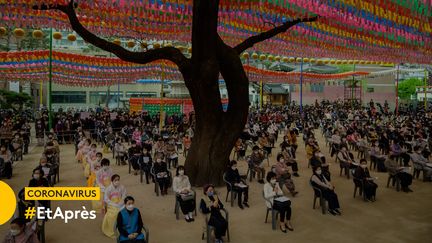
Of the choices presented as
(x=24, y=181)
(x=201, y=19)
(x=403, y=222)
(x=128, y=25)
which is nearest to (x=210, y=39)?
(x=201, y=19)

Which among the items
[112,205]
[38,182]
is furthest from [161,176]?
[38,182]

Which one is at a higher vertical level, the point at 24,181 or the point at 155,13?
the point at 155,13

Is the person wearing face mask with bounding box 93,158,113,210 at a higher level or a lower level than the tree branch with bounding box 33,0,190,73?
lower

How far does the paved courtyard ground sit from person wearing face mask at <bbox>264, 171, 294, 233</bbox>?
20 centimetres

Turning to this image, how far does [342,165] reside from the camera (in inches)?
456

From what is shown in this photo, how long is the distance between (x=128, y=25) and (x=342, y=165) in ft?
25.4

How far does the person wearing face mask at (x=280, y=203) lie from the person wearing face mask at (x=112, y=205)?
108 inches

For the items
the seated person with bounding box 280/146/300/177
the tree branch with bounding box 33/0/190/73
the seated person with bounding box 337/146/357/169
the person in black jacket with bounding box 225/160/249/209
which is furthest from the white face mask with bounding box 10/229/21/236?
the seated person with bounding box 337/146/357/169

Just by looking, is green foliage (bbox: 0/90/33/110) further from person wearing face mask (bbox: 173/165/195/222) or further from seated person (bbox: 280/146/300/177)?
person wearing face mask (bbox: 173/165/195/222)

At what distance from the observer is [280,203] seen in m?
7.15

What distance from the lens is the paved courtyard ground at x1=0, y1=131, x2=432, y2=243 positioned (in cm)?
671

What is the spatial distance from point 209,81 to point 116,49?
2.37 m

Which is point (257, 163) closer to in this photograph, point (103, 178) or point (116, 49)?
point (103, 178)

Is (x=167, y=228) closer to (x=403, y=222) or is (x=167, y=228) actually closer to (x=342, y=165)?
(x=403, y=222)
